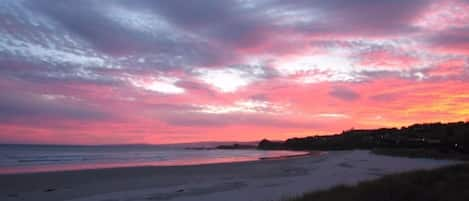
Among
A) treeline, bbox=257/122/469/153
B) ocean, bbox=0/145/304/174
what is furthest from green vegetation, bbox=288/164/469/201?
treeline, bbox=257/122/469/153

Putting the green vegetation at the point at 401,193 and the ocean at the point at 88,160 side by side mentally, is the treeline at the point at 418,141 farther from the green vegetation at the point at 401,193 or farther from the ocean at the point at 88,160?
the green vegetation at the point at 401,193

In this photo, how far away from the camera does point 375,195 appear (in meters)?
13.4

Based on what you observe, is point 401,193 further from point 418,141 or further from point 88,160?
point 418,141

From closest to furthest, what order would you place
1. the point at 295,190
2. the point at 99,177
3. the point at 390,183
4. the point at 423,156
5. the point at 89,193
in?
the point at 390,183 < the point at 295,190 < the point at 89,193 < the point at 99,177 < the point at 423,156

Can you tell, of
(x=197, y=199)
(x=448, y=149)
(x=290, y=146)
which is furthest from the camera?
(x=290, y=146)

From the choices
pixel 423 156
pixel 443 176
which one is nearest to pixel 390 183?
pixel 443 176

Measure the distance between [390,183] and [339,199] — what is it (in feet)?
8.77

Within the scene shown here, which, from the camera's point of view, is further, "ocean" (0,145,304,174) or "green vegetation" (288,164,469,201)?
"ocean" (0,145,304,174)

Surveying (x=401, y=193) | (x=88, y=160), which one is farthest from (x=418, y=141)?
(x=401, y=193)

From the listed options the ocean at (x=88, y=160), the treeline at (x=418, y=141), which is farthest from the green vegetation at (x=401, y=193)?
the treeline at (x=418, y=141)

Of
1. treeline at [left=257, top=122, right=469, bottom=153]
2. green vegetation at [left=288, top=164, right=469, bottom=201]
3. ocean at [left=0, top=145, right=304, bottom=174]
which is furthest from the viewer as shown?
treeline at [left=257, top=122, right=469, bottom=153]

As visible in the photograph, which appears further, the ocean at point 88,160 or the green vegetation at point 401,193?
the ocean at point 88,160

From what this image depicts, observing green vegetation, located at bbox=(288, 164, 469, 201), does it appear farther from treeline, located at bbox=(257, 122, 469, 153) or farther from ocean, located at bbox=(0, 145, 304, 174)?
treeline, located at bbox=(257, 122, 469, 153)

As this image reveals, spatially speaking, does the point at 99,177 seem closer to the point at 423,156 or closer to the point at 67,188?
the point at 67,188
